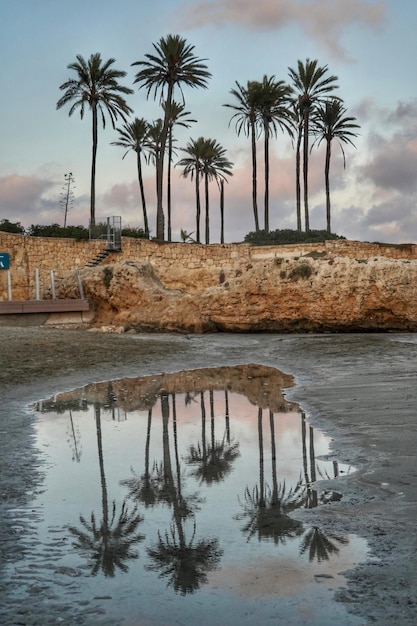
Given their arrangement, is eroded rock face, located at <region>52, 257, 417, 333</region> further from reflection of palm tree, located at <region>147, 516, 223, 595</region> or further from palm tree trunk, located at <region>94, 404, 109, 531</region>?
reflection of palm tree, located at <region>147, 516, 223, 595</region>

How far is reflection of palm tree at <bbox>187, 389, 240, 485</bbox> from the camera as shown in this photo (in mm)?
4916

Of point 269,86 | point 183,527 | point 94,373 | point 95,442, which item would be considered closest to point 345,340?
point 94,373

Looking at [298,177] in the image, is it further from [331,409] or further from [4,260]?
[331,409]

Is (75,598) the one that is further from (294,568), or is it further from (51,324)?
(51,324)

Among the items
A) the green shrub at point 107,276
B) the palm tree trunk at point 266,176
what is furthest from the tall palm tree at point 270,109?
the green shrub at point 107,276

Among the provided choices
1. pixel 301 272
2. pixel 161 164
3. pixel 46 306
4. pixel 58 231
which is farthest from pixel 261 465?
pixel 161 164

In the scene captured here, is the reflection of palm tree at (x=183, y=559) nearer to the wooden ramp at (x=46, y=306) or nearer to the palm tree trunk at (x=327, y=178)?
the wooden ramp at (x=46, y=306)

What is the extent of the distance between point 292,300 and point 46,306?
722cm

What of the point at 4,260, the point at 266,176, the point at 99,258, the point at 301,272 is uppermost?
the point at 266,176

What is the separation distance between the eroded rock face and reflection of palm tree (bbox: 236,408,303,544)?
14004mm

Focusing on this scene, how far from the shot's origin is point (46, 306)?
70.3 feet

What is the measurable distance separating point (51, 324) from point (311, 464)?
55.1 feet

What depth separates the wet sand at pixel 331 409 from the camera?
9.78 ft

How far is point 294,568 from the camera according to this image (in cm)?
315
